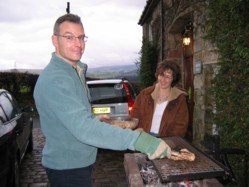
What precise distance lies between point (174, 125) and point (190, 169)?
1.82 meters

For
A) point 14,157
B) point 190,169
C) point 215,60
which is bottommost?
point 14,157

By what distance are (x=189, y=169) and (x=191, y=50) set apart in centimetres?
749

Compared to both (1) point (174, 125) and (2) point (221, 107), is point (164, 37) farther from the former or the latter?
(1) point (174, 125)

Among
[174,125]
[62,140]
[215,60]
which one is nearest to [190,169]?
[62,140]

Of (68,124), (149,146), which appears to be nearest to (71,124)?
(68,124)

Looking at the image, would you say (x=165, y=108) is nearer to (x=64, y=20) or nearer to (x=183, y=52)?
(x=64, y=20)

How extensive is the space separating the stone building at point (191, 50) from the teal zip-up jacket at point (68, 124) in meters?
4.18

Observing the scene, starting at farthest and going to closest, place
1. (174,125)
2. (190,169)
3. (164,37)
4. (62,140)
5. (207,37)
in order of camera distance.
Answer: (164,37)
(207,37)
(174,125)
(190,169)
(62,140)

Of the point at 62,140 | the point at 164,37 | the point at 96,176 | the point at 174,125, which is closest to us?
the point at 62,140

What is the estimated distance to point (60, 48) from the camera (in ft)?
8.56

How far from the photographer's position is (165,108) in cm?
477

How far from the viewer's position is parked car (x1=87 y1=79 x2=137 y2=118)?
8609 millimetres

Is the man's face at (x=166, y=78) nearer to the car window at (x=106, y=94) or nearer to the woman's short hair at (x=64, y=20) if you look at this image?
the woman's short hair at (x=64, y=20)

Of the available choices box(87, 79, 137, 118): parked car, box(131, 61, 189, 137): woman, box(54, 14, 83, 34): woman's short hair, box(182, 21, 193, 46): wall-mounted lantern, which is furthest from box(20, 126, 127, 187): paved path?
box(54, 14, 83, 34): woman's short hair
